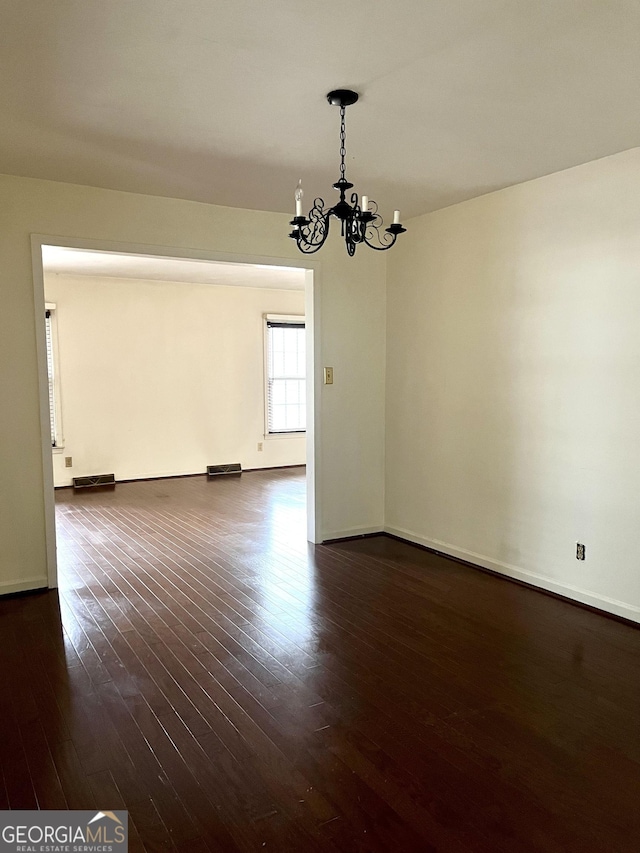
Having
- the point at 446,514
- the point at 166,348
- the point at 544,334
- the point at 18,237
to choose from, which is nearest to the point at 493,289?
the point at 544,334

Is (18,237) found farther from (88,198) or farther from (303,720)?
(303,720)

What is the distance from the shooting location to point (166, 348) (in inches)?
319

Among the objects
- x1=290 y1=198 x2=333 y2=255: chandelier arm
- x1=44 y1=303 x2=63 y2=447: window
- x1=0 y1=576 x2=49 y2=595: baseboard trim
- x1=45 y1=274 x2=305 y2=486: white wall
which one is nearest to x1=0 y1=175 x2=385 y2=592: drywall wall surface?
x1=0 y1=576 x2=49 y2=595: baseboard trim

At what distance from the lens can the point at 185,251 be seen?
4.30 meters

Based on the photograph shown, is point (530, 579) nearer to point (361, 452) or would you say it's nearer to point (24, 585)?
point (361, 452)

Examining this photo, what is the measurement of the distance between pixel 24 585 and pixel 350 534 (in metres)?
2.48

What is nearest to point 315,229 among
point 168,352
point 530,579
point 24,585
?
point 530,579

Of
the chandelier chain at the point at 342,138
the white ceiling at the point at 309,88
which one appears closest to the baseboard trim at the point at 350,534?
the white ceiling at the point at 309,88

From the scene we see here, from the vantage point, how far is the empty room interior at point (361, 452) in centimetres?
207

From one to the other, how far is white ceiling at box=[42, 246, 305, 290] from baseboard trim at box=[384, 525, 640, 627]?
2.97 metres

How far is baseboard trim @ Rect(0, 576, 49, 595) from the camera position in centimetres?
386

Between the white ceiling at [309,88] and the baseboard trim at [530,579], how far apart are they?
2.50 m

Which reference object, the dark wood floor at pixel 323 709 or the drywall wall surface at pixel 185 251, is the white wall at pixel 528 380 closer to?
the drywall wall surface at pixel 185 251

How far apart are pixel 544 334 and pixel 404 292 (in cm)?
144
